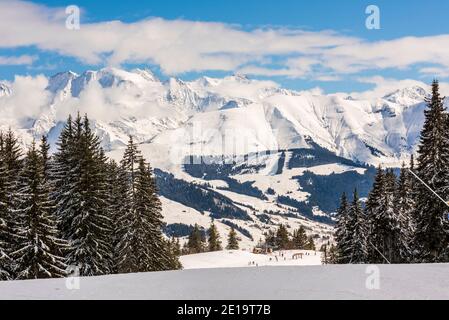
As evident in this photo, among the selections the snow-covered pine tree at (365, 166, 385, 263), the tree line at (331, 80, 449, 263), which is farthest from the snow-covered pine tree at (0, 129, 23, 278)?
the snow-covered pine tree at (365, 166, 385, 263)

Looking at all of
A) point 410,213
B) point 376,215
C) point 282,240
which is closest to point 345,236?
point 376,215

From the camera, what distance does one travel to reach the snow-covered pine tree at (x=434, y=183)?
43.2 m

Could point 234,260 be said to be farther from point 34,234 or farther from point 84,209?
point 34,234

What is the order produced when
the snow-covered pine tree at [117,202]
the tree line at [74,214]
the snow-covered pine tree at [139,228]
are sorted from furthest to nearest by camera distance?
the snow-covered pine tree at [117,202]
the snow-covered pine tree at [139,228]
the tree line at [74,214]

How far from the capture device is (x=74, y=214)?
44.6 m

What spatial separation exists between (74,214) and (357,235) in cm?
3486

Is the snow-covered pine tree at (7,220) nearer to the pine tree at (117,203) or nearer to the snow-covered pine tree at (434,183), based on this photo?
the pine tree at (117,203)

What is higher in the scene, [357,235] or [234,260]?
[357,235]

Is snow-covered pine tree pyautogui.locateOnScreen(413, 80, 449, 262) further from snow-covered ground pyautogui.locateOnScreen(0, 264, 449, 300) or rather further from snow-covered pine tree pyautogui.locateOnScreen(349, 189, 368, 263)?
snow-covered ground pyautogui.locateOnScreen(0, 264, 449, 300)

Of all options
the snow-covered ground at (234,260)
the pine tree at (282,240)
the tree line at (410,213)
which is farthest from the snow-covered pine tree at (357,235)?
the pine tree at (282,240)

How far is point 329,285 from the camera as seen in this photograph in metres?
15.2
